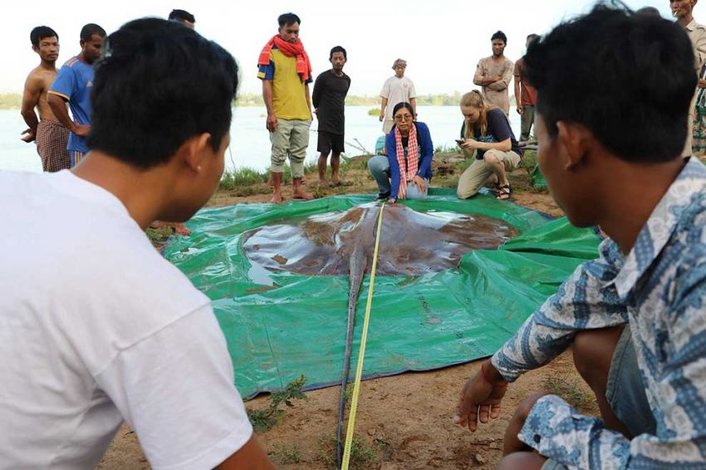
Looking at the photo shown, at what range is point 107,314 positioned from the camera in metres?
0.83

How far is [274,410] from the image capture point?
2291 millimetres

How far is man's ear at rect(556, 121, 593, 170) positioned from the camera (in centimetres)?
97

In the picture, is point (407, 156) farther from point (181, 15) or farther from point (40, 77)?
point (40, 77)

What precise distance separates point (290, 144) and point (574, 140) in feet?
18.0

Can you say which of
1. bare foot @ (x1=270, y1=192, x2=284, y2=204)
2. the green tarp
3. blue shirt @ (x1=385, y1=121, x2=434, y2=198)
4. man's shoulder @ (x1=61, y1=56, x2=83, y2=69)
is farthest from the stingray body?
man's shoulder @ (x1=61, y1=56, x2=83, y2=69)

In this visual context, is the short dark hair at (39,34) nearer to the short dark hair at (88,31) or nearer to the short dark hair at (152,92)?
the short dark hair at (88,31)

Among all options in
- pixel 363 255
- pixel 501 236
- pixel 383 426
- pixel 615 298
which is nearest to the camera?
pixel 615 298

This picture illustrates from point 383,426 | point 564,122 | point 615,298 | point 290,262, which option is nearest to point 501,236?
point 290,262

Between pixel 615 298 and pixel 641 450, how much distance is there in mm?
469

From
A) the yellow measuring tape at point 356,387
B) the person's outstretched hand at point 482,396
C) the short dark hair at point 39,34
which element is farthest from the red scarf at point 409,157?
the person's outstretched hand at point 482,396

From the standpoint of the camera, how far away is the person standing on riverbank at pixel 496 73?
7.39m

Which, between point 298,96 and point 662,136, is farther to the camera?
point 298,96

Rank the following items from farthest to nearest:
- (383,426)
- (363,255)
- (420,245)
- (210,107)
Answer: (420,245), (363,255), (383,426), (210,107)

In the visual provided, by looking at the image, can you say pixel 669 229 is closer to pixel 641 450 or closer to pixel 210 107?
pixel 641 450
